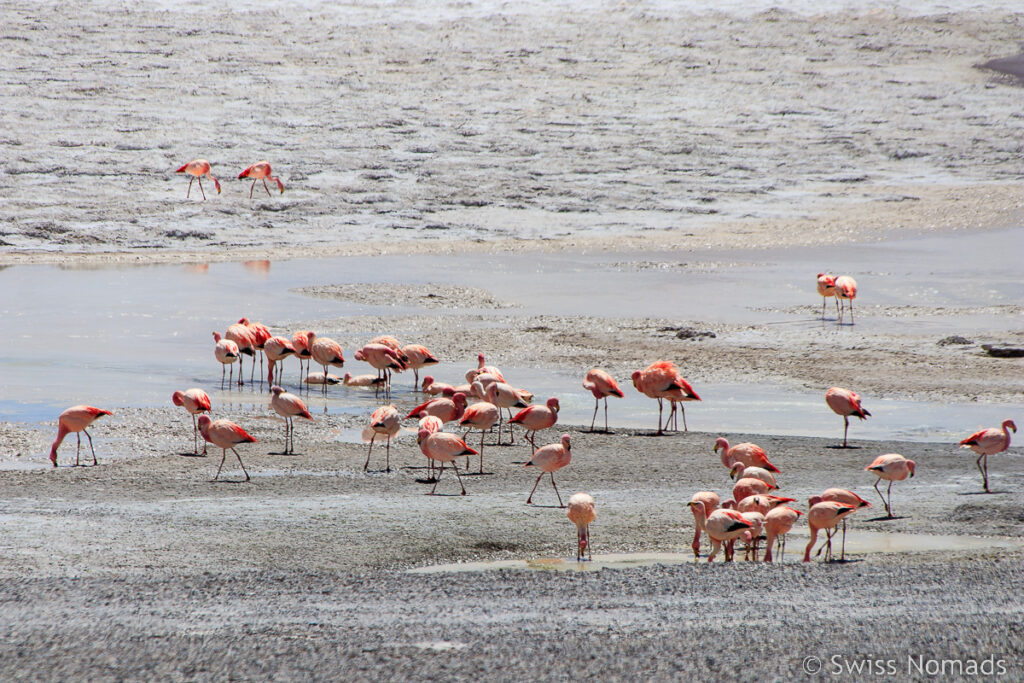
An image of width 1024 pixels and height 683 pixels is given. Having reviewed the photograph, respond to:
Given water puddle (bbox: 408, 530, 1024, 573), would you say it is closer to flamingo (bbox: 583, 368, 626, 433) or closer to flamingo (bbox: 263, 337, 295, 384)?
flamingo (bbox: 583, 368, 626, 433)

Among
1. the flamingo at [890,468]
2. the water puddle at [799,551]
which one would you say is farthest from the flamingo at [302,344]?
the flamingo at [890,468]

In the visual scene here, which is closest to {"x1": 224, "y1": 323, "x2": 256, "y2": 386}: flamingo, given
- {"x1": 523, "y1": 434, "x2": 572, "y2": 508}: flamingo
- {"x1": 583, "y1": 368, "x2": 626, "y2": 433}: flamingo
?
{"x1": 583, "y1": 368, "x2": 626, "y2": 433}: flamingo

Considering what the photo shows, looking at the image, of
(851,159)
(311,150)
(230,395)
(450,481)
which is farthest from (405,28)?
(450,481)

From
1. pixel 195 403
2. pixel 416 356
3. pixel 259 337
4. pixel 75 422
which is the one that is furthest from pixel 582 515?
pixel 259 337

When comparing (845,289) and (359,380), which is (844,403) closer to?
(359,380)

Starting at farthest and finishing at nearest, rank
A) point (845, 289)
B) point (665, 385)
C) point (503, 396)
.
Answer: point (845, 289) → point (665, 385) → point (503, 396)

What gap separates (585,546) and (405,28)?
3362 centimetres

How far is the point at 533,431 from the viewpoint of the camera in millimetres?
11297

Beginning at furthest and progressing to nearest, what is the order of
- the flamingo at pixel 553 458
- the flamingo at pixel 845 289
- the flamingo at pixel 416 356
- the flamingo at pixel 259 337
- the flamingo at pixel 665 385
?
the flamingo at pixel 845 289 → the flamingo at pixel 259 337 → the flamingo at pixel 416 356 → the flamingo at pixel 665 385 → the flamingo at pixel 553 458

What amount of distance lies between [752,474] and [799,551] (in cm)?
78

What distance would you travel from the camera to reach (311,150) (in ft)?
99.8

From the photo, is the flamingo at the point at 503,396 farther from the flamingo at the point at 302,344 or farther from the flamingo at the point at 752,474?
the flamingo at the point at 302,344

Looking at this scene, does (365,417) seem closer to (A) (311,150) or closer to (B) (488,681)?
(B) (488,681)
